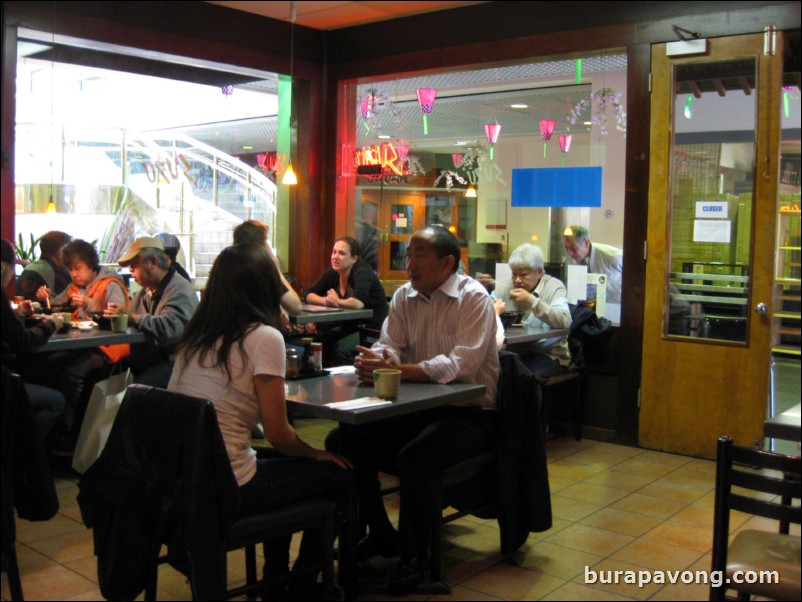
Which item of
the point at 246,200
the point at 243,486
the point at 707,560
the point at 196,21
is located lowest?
Answer: the point at 707,560

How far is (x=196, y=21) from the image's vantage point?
217 inches

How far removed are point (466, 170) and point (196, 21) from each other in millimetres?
2095

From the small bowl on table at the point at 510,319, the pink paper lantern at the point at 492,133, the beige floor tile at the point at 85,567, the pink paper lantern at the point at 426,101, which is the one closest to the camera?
the beige floor tile at the point at 85,567

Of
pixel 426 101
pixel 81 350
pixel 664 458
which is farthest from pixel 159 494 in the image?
pixel 426 101

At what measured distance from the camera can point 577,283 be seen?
5699mm

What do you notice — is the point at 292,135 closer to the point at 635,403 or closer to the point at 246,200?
the point at 246,200

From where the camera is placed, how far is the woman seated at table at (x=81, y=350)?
4.54 meters

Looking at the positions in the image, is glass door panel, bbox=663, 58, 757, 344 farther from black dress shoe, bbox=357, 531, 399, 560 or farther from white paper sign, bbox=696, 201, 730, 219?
black dress shoe, bbox=357, 531, 399, 560

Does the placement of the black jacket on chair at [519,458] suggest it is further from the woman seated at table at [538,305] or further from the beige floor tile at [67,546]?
the woman seated at table at [538,305]

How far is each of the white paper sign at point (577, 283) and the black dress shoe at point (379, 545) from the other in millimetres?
2810

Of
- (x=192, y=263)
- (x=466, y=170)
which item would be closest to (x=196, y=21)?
(x=192, y=263)

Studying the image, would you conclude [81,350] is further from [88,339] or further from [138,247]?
[138,247]

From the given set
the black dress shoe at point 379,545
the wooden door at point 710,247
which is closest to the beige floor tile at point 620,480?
the wooden door at point 710,247

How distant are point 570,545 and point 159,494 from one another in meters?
1.80
